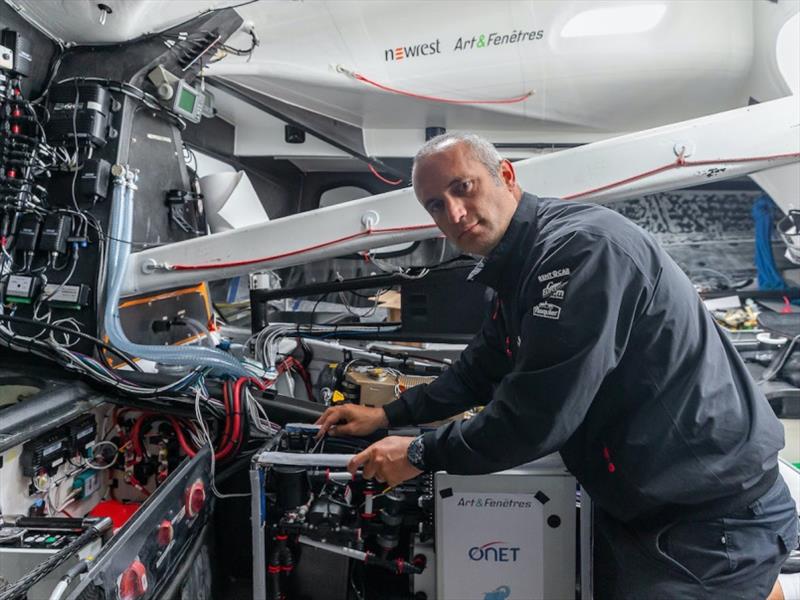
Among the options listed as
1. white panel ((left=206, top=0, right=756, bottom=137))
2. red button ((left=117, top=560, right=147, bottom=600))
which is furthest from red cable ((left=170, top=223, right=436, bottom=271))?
white panel ((left=206, top=0, right=756, bottom=137))

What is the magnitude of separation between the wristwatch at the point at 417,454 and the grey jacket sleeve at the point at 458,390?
395 mm

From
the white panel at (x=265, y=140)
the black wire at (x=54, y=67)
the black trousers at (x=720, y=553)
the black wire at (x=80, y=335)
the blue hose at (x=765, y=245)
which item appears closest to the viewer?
the black trousers at (x=720, y=553)

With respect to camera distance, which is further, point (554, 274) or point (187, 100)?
point (187, 100)

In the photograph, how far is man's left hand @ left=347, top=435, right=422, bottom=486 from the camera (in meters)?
1.22

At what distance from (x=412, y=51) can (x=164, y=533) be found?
304 centimetres

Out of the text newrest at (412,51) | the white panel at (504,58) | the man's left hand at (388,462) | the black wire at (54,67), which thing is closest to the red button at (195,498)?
the man's left hand at (388,462)

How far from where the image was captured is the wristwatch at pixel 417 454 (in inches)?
46.5

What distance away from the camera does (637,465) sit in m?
1.12

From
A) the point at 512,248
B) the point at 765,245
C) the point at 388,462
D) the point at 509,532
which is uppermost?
the point at 765,245

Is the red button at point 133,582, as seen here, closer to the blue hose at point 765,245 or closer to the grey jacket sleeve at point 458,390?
the grey jacket sleeve at point 458,390

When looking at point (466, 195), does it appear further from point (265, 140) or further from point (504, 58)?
point (265, 140)

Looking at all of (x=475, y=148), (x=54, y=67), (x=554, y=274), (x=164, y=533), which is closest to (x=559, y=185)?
(x=475, y=148)

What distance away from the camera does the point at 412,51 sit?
316cm

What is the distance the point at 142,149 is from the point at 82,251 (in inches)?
25.3
